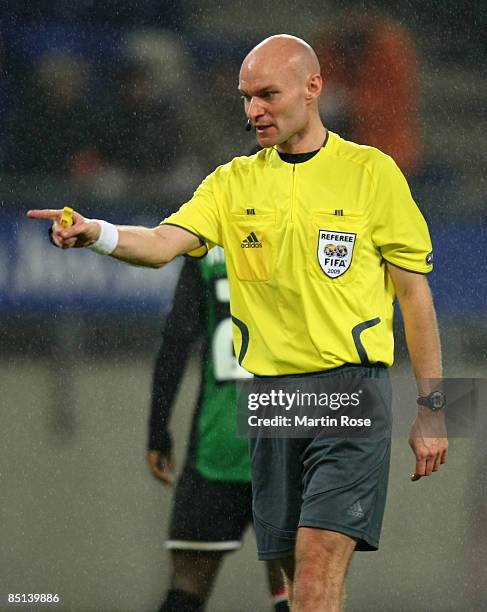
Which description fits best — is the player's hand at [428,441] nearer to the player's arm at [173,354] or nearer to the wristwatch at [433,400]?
the wristwatch at [433,400]

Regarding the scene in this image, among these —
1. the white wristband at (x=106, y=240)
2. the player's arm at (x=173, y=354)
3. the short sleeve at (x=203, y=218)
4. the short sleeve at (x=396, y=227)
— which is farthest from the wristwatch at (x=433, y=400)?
the player's arm at (x=173, y=354)

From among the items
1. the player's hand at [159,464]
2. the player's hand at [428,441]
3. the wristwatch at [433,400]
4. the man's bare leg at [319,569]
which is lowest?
the man's bare leg at [319,569]

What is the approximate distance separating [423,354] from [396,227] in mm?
342

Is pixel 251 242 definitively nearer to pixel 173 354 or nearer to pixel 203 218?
pixel 203 218

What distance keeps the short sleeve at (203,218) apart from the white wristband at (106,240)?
29 centimetres

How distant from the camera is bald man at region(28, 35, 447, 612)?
4000 mm

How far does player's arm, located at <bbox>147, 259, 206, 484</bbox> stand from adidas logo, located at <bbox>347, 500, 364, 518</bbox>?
3.68ft

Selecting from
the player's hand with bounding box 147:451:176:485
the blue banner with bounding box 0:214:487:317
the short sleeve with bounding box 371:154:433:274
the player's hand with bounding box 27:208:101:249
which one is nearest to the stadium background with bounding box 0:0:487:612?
the blue banner with bounding box 0:214:487:317

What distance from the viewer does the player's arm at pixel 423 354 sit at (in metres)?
4.05

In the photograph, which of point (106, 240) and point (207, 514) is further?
point (207, 514)

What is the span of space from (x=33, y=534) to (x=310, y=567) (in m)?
1.68

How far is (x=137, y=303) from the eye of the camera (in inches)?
204

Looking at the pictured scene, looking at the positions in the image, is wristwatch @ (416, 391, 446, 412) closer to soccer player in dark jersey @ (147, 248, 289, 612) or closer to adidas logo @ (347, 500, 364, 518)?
adidas logo @ (347, 500, 364, 518)

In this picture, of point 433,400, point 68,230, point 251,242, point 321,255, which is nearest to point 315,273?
point 321,255
